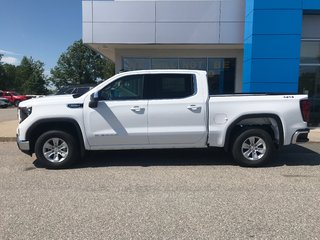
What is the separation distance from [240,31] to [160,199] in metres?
10.7

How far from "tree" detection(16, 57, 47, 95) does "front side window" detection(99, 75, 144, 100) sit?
68314 mm

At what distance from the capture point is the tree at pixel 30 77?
71381 mm

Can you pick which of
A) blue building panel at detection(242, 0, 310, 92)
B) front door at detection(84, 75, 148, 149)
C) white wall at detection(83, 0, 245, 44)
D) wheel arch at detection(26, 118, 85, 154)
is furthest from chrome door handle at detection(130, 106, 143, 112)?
white wall at detection(83, 0, 245, 44)

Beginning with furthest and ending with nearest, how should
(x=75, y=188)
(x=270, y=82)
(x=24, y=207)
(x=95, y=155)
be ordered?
1. (x=270, y=82)
2. (x=95, y=155)
3. (x=75, y=188)
4. (x=24, y=207)

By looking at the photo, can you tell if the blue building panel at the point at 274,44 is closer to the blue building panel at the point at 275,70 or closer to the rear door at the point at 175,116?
the blue building panel at the point at 275,70

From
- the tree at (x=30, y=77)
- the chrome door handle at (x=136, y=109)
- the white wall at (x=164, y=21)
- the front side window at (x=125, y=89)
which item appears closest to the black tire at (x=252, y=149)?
the chrome door handle at (x=136, y=109)

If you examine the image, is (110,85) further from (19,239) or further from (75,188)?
(19,239)

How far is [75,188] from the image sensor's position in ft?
18.3

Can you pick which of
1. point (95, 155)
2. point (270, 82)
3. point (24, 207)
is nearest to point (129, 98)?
point (95, 155)

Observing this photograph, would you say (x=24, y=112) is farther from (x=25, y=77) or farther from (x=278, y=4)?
(x=25, y=77)

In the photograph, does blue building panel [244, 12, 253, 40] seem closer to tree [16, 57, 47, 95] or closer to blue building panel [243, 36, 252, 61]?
blue building panel [243, 36, 252, 61]

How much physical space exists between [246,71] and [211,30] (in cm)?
232

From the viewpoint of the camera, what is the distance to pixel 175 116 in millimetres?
6891

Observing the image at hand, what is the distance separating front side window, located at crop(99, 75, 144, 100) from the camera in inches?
273
